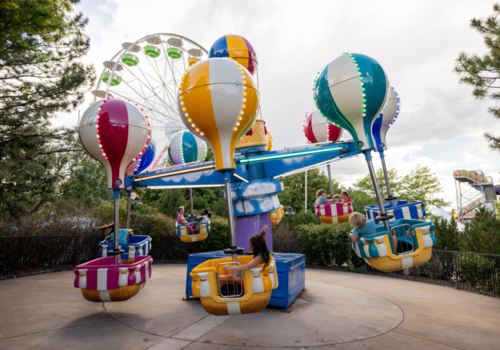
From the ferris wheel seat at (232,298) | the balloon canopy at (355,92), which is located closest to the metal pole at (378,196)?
the balloon canopy at (355,92)

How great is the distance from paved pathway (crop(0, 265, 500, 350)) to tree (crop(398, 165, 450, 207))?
30.7 meters

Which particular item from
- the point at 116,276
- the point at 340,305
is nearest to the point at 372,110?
the point at 340,305

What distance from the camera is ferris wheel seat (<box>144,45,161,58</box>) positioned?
14449 millimetres

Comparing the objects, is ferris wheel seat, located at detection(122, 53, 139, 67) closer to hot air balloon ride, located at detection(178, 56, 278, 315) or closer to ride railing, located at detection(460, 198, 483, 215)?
hot air balloon ride, located at detection(178, 56, 278, 315)

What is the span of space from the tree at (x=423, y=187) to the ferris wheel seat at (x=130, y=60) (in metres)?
30.2

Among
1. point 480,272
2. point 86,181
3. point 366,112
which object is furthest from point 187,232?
point 86,181

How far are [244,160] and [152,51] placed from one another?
12.0m

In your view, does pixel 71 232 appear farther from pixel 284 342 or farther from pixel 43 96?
pixel 284 342

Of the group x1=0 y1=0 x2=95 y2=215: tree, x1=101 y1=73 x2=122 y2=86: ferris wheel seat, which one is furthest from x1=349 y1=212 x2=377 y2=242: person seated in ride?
x1=101 y1=73 x2=122 y2=86: ferris wheel seat

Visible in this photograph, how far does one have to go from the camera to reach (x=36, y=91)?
10141 mm

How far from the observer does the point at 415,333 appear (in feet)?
14.0

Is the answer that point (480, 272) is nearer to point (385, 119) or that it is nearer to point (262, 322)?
point (385, 119)

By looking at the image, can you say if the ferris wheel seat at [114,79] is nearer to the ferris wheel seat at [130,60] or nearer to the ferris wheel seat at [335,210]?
the ferris wheel seat at [130,60]

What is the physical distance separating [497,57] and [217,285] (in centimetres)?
1125
